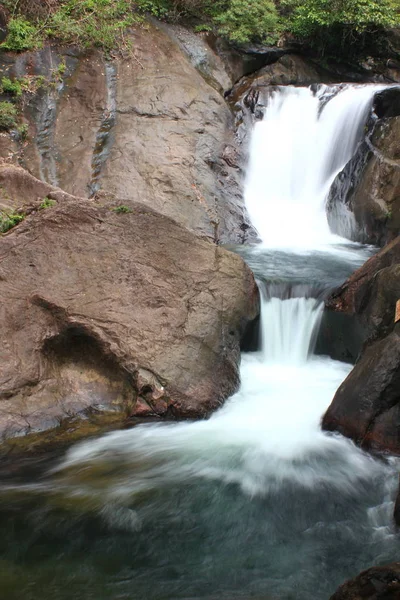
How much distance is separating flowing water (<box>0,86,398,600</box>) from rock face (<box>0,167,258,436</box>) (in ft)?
1.54

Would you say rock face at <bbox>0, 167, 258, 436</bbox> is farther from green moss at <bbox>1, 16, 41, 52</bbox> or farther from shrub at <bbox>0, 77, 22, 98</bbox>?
green moss at <bbox>1, 16, 41, 52</bbox>

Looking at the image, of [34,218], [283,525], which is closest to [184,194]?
[34,218]

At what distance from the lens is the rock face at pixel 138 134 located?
10.4m

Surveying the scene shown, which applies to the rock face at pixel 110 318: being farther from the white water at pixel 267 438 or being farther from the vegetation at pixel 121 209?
the white water at pixel 267 438

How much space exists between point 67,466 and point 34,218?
289 centimetres

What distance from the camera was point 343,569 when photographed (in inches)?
136

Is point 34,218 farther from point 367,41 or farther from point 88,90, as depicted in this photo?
point 367,41

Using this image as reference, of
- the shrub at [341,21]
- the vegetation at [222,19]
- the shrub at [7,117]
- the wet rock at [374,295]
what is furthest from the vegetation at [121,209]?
the shrub at [341,21]

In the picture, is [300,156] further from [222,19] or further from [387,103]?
[222,19]

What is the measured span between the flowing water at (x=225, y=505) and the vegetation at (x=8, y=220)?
2756mm

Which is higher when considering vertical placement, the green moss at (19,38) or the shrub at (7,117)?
the green moss at (19,38)

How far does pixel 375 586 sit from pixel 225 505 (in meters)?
2.00

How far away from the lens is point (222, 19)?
1426 cm

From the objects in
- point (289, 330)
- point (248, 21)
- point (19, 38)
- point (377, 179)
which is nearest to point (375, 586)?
point (289, 330)
